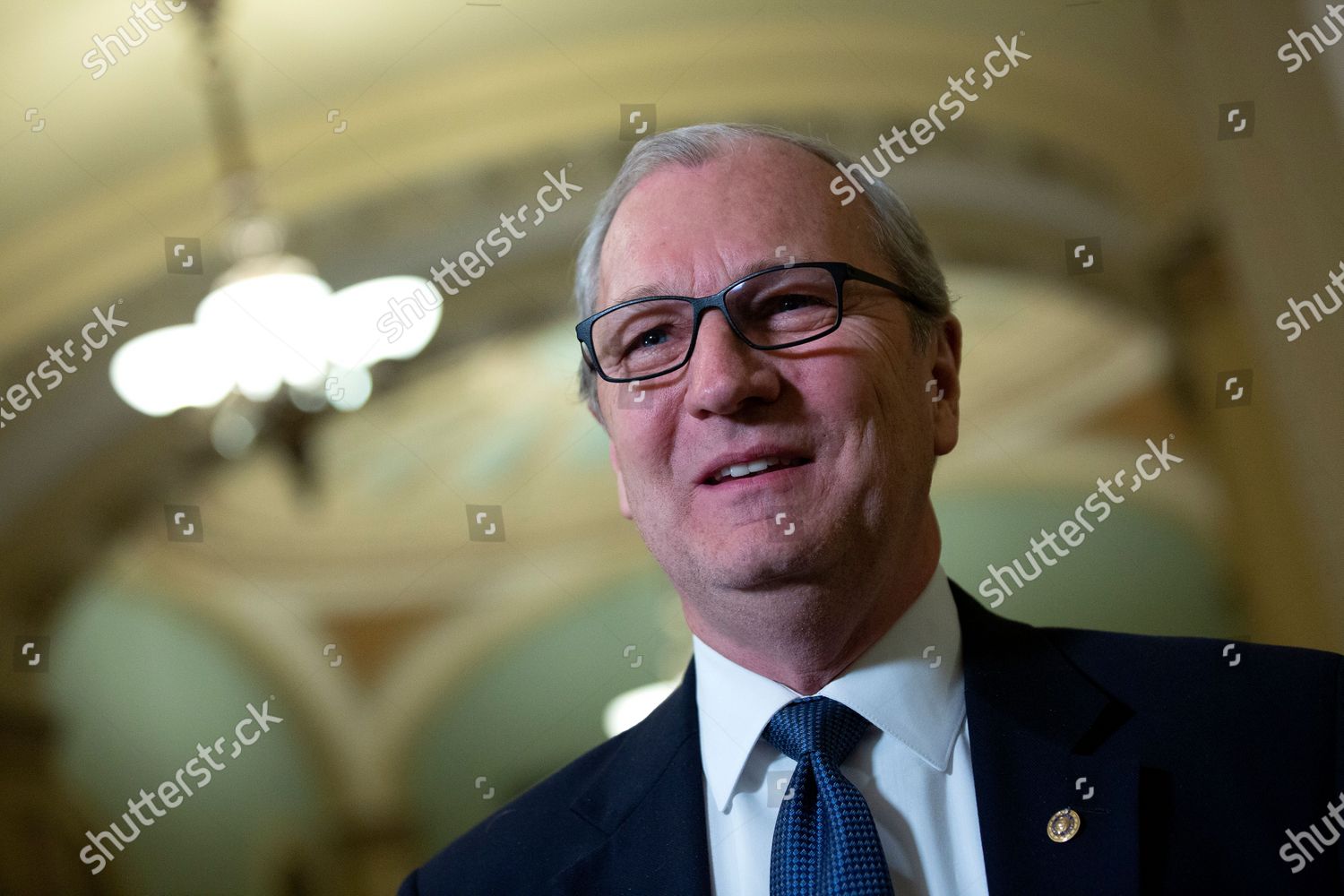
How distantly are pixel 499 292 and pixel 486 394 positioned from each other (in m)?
0.22

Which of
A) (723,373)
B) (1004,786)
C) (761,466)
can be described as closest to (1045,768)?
(1004,786)

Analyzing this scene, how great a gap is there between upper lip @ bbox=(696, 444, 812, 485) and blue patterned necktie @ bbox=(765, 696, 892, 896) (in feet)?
1.09

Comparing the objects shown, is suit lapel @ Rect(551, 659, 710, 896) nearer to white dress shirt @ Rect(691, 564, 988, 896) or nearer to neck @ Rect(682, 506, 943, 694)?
white dress shirt @ Rect(691, 564, 988, 896)

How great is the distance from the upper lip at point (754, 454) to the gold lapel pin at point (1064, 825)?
0.53 meters

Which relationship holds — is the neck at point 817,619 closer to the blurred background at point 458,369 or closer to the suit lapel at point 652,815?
the suit lapel at point 652,815

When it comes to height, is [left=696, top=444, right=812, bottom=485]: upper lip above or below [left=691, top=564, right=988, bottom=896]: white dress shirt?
above

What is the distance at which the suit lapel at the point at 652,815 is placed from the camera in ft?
4.95

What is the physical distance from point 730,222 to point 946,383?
16.9 inches

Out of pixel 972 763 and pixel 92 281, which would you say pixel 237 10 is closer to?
pixel 92 281

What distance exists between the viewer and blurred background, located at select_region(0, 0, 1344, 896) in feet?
7.48

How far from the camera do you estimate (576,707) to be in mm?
2365

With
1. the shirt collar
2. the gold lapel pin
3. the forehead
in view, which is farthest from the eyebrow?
the gold lapel pin

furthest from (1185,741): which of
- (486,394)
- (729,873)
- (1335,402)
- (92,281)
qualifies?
(92,281)

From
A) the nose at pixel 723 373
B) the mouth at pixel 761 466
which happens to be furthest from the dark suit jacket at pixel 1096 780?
the nose at pixel 723 373
